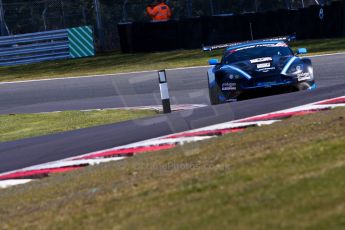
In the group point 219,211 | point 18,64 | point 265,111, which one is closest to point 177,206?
point 219,211

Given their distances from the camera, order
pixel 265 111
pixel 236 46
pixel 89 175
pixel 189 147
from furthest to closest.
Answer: pixel 236 46 → pixel 265 111 → pixel 189 147 → pixel 89 175

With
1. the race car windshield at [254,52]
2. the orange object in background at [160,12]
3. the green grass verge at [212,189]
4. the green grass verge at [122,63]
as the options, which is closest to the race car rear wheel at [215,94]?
the race car windshield at [254,52]

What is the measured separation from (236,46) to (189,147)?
7277mm

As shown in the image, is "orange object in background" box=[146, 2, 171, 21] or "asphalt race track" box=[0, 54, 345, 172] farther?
"orange object in background" box=[146, 2, 171, 21]

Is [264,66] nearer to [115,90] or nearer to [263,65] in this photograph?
[263,65]

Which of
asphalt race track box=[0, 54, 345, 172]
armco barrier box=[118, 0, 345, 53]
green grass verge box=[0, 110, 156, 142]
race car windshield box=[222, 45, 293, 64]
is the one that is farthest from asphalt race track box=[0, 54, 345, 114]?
armco barrier box=[118, 0, 345, 53]

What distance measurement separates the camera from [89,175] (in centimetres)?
896

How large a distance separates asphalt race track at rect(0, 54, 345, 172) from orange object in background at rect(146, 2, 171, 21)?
8.32m

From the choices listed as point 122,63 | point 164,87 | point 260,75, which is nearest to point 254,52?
point 260,75

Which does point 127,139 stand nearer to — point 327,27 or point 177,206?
point 177,206

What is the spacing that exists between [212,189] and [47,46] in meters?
31.3

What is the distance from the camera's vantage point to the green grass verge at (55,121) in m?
16.5

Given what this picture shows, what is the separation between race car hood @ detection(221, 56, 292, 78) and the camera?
15.4 metres

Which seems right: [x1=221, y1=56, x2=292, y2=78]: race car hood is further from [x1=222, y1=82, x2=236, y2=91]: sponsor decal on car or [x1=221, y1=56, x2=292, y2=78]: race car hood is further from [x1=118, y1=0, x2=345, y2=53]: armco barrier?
[x1=118, y1=0, x2=345, y2=53]: armco barrier
